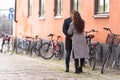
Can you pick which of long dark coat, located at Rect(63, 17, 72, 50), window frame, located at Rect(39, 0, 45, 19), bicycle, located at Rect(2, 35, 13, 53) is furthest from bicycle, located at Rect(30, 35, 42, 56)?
long dark coat, located at Rect(63, 17, 72, 50)

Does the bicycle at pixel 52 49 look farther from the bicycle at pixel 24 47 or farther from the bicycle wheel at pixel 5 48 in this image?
the bicycle wheel at pixel 5 48

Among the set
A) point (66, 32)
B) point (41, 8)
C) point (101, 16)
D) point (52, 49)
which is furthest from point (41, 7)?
point (66, 32)

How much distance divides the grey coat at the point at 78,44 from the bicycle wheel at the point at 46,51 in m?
5.85

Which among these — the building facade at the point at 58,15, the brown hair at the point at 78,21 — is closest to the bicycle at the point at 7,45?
the building facade at the point at 58,15

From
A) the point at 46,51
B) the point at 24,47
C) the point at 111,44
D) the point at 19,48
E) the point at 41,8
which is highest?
the point at 41,8

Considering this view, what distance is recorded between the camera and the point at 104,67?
14484mm

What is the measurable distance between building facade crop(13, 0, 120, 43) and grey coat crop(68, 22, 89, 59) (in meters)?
1.32

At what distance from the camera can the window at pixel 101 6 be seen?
15.8 m

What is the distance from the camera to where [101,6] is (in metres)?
16.2

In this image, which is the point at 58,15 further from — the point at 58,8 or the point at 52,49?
the point at 52,49

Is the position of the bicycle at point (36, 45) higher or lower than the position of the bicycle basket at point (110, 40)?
lower

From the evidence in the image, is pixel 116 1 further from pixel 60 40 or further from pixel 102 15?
pixel 60 40

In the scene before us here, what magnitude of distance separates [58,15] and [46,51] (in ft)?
5.92

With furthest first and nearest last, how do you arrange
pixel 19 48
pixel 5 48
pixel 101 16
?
pixel 5 48 → pixel 19 48 → pixel 101 16
